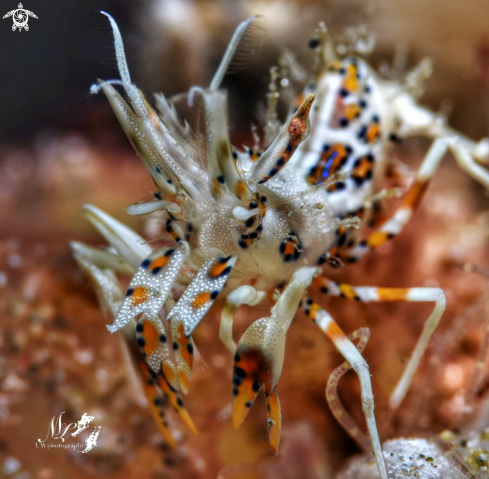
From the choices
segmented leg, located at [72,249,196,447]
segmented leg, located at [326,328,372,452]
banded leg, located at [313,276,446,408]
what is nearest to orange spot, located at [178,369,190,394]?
segmented leg, located at [72,249,196,447]

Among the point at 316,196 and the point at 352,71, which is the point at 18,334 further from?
the point at 352,71

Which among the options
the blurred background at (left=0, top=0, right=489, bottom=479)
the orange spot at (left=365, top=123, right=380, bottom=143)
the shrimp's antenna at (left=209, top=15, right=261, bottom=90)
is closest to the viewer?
the shrimp's antenna at (left=209, top=15, right=261, bottom=90)

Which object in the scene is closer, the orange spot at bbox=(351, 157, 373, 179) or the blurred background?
the blurred background

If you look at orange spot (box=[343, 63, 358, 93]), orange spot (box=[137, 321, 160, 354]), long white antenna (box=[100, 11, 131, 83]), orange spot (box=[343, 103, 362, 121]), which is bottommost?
orange spot (box=[137, 321, 160, 354])

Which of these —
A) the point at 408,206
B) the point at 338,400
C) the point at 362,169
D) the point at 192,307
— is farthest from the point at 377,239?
the point at 192,307

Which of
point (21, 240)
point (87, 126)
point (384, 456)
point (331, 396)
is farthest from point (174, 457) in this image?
point (87, 126)

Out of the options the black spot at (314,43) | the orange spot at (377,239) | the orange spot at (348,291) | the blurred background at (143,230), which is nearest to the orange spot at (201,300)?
the blurred background at (143,230)

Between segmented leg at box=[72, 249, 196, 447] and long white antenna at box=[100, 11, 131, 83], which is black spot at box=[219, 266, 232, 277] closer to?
segmented leg at box=[72, 249, 196, 447]
